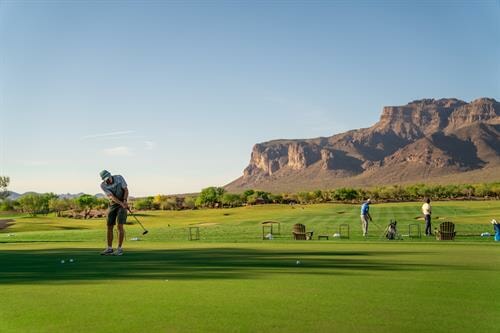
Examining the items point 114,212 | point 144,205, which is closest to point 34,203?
point 144,205

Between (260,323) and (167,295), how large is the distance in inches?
108

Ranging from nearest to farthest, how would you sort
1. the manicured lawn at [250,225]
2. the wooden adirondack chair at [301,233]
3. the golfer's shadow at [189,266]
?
the golfer's shadow at [189,266], the wooden adirondack chair at [301,233], the manicured lawn at [250,225]

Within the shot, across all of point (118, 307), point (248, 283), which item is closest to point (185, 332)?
point (118, 307)

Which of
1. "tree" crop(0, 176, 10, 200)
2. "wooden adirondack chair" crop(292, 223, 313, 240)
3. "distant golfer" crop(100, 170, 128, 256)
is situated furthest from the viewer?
"tree" crop(0, 176, 10, 200)

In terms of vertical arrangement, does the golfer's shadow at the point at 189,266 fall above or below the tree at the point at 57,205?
below

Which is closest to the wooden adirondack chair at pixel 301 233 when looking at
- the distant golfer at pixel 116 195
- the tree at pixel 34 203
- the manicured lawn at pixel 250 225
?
the manicured lawn at pixel 250 225

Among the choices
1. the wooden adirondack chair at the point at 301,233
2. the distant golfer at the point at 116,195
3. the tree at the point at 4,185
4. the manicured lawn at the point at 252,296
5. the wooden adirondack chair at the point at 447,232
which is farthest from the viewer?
the tree at the point at 4,185

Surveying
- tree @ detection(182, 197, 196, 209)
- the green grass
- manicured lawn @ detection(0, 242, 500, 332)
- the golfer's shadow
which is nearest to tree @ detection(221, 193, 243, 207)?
tree @ detection(182, 197, 196, 209)

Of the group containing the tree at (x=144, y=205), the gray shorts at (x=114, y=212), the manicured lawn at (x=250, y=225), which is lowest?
the manicured lawn at (x=250, y=225)

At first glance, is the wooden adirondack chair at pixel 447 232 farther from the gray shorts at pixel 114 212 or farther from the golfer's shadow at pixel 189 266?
the gray shorts at pixel 114 212

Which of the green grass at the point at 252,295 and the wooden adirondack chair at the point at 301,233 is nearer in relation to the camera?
the green grass at the point at 252,295

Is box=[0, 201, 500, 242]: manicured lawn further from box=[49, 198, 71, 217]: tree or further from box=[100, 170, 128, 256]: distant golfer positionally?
box=[49, 198, 71, 217]: tree

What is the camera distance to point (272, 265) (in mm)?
15180

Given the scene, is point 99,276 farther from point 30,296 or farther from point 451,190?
point 451,190
